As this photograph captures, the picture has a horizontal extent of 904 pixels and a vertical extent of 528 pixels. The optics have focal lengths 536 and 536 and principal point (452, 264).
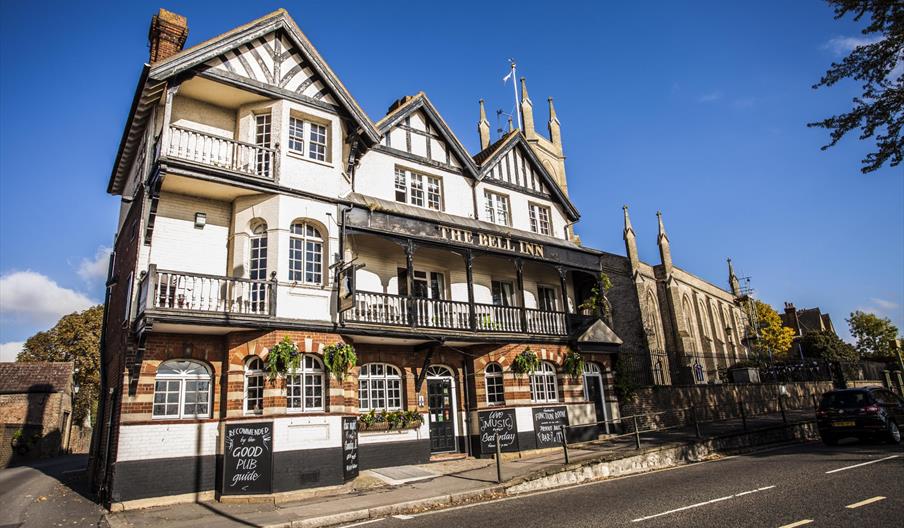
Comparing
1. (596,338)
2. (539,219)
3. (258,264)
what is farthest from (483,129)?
(258,264)

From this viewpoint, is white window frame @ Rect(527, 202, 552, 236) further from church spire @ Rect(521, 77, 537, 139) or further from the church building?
church spire @ Rect(521, 77, 537, 139)

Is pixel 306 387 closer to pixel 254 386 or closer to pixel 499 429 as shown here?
pixel 254 386

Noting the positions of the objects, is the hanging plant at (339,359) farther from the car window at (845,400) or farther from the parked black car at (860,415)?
the car window at (845,400)

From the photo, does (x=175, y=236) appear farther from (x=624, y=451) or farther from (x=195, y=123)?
(x=624, y=451)

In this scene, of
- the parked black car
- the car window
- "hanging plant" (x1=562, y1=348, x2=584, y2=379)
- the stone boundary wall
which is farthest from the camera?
the stone boundary wall

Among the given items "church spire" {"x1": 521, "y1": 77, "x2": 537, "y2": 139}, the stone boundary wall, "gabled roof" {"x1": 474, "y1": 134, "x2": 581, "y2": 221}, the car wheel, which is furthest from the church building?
"church spire" {"x1": 521, "y1": 77, "x2": 537, "y2": 139}

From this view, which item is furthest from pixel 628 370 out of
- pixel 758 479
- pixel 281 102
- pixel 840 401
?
pixel 281 102

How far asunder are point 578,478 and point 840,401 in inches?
365

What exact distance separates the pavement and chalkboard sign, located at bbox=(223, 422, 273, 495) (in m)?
0.45

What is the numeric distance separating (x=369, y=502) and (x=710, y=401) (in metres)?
19.0

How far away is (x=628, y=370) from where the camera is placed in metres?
Result: 21.6

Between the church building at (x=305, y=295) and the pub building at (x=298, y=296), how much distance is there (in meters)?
0.06

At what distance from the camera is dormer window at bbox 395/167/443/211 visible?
62.3 ft

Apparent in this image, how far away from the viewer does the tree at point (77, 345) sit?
147ft
